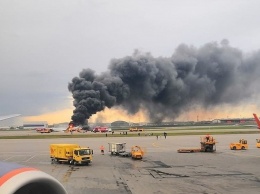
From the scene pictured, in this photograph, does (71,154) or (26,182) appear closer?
(26,182)

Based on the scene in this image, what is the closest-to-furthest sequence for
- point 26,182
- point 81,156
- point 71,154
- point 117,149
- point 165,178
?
point 26,182, point 165,178, point 81,156, point 71,154, point 117,149

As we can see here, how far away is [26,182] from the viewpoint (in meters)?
5.37

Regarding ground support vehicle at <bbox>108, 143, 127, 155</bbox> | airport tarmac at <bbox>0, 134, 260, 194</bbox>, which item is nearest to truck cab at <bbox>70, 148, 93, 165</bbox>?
airport tarmac at <bbox>0, 134, 260, 194</bbox>

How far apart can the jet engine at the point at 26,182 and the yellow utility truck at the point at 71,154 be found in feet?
104

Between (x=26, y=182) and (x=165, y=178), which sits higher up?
(x=26, y=182)

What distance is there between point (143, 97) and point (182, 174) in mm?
115943

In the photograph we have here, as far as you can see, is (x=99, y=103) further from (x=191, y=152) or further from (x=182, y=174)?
(x=182, y=174)

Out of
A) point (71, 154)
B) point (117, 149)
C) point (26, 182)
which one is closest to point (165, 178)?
point (71, 154)

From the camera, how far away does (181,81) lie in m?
149

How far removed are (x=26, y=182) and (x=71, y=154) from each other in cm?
3457

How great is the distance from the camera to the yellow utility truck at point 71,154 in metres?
37.4

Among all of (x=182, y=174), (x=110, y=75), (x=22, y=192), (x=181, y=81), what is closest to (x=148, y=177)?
(x=182, y=174)

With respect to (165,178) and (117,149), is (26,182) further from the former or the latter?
(117,149)

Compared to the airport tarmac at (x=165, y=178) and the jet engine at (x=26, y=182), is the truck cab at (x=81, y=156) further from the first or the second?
the jet engine at (x=26, y=182)
